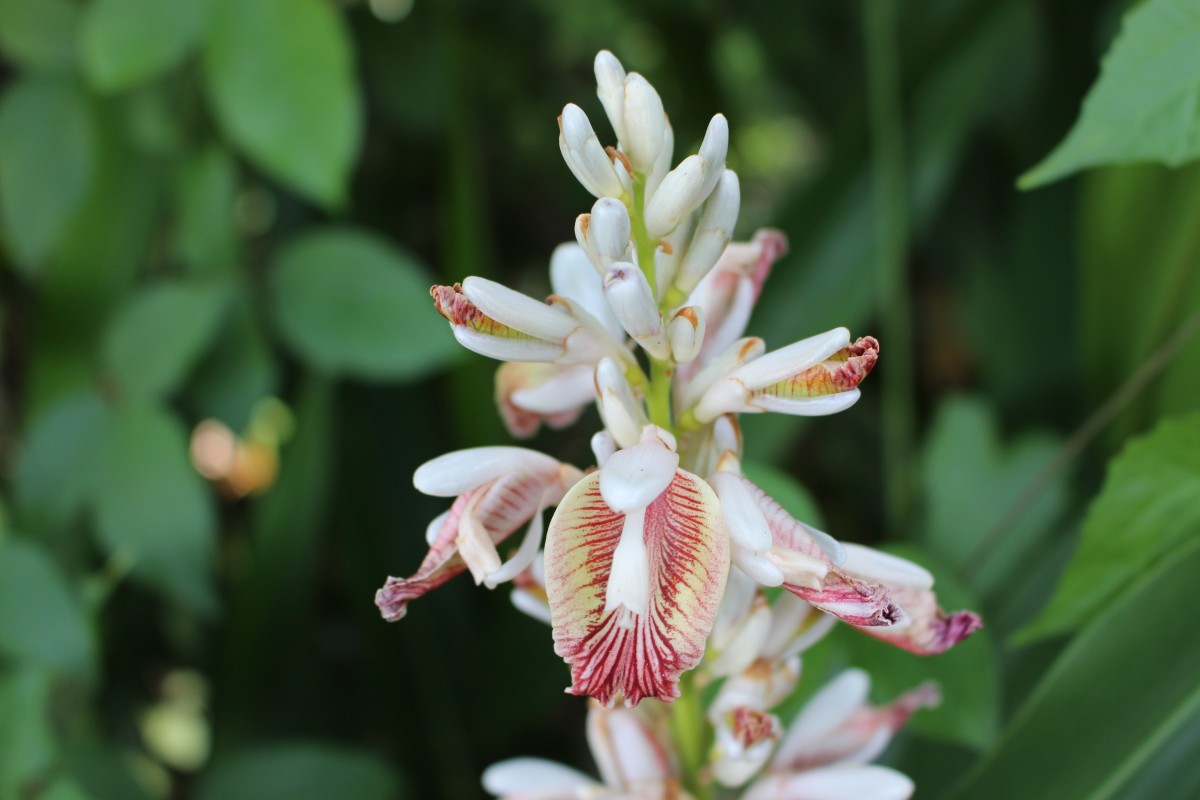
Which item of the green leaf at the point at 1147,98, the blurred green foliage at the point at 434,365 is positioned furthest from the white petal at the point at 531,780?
the green leaf at the point at 1147,98

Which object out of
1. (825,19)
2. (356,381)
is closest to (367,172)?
(356,381)

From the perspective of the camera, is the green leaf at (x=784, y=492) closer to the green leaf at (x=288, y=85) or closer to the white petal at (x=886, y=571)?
the white petal at (x=886, y=571)

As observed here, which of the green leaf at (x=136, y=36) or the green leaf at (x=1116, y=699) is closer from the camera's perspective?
the green leaf at (x=1116, y=699)

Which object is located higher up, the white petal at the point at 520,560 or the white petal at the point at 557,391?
the white petal at the point at 557,391

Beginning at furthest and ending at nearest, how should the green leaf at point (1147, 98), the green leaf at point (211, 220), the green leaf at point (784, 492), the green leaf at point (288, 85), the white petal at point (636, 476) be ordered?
the green leaf at point (211, 220), the green leaf at point (288, 85), the green leaf at point (784, 492), the green leaf at point (1147, 98), the white petal at point (636, 476)

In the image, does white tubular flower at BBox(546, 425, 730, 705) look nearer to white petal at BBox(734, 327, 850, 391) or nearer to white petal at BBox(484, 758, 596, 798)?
white petal at BBox(734, 327, 850, 391)

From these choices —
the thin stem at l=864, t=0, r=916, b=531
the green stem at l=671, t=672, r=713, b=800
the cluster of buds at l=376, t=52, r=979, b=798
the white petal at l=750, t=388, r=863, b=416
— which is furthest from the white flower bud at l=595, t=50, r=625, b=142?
the thin stem at l=864, t=0, r=916, b=531

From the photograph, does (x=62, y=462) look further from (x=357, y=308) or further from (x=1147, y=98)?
(x=1147, y=98)
